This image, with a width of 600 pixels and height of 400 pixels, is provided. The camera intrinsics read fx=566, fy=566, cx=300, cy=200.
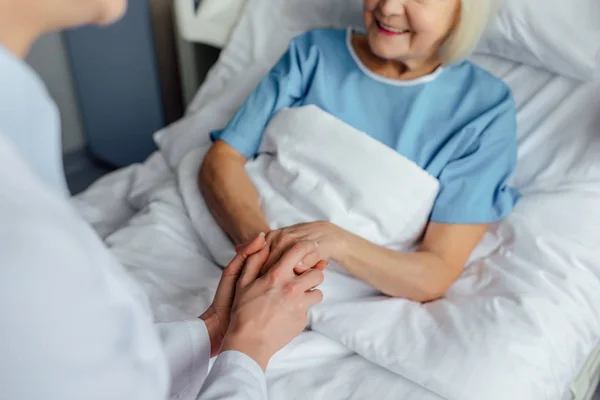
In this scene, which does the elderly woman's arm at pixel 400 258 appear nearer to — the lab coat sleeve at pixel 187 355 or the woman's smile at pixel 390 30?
the lab coat sleeve at pixel 187 355

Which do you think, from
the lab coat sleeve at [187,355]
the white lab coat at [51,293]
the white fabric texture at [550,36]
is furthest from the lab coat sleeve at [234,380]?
the white fabric texture at [550,36]

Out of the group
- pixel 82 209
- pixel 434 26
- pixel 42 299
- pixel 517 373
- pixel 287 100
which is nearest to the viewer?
pixel 42 299

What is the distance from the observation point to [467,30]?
3.43 ft

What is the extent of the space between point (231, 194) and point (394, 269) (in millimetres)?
347

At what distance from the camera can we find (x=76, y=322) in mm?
407

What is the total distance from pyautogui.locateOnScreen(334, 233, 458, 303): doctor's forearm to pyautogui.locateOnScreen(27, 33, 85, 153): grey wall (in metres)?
1.64

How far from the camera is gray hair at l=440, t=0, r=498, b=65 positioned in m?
1.04

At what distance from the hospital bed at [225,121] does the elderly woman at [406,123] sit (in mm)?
109


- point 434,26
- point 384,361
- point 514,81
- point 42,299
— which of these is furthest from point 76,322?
point 514,81

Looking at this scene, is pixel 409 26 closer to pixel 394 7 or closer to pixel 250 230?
pixel 394 7

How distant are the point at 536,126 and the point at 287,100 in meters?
0.54

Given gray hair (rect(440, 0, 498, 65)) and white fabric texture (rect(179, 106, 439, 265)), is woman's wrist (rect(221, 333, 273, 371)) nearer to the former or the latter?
white fabric texture (rect(179, 106, 439, 265))

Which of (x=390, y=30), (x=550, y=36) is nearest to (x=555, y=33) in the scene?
(x=550, y=36)

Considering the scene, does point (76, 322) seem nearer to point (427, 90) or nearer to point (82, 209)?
point (427, 90)
